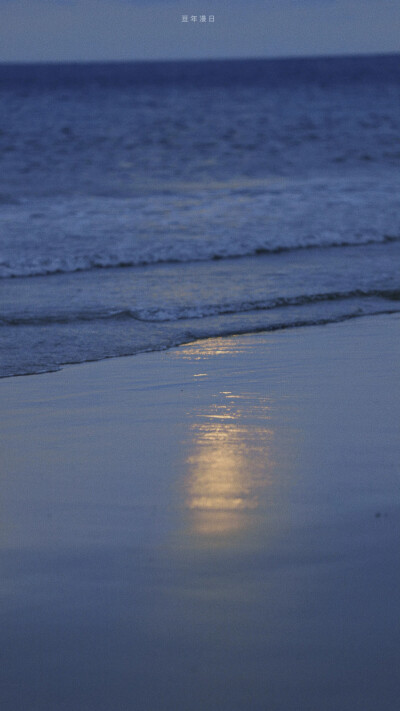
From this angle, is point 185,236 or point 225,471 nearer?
point 225,471

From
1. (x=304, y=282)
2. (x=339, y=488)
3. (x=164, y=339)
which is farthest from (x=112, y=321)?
(x=339, y=488)

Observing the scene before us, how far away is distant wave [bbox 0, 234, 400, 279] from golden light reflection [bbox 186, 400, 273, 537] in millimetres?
5229

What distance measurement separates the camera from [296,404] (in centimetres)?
450

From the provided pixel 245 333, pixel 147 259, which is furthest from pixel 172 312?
pixel 147 259

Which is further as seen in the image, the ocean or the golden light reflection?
the ocean

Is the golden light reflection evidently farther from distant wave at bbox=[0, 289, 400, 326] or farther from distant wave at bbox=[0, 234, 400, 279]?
distant wave at bbox=[0, 234, 400, 279]

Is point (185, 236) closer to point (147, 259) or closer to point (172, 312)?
point (147, 259)

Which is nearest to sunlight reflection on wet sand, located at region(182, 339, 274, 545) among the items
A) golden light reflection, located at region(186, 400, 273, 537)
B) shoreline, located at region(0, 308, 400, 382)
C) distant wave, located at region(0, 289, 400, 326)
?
golden light reflection, located at region(186, 400, 273, 537)

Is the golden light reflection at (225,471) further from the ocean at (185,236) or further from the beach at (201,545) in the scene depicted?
the ocean at (185,236)

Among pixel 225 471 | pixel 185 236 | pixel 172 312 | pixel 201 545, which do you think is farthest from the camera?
pixel 185 236

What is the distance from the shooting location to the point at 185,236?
11094 millimetres

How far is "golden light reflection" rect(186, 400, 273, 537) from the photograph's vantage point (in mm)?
3104

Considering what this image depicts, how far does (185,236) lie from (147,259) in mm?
1391

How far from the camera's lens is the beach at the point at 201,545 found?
224cm
